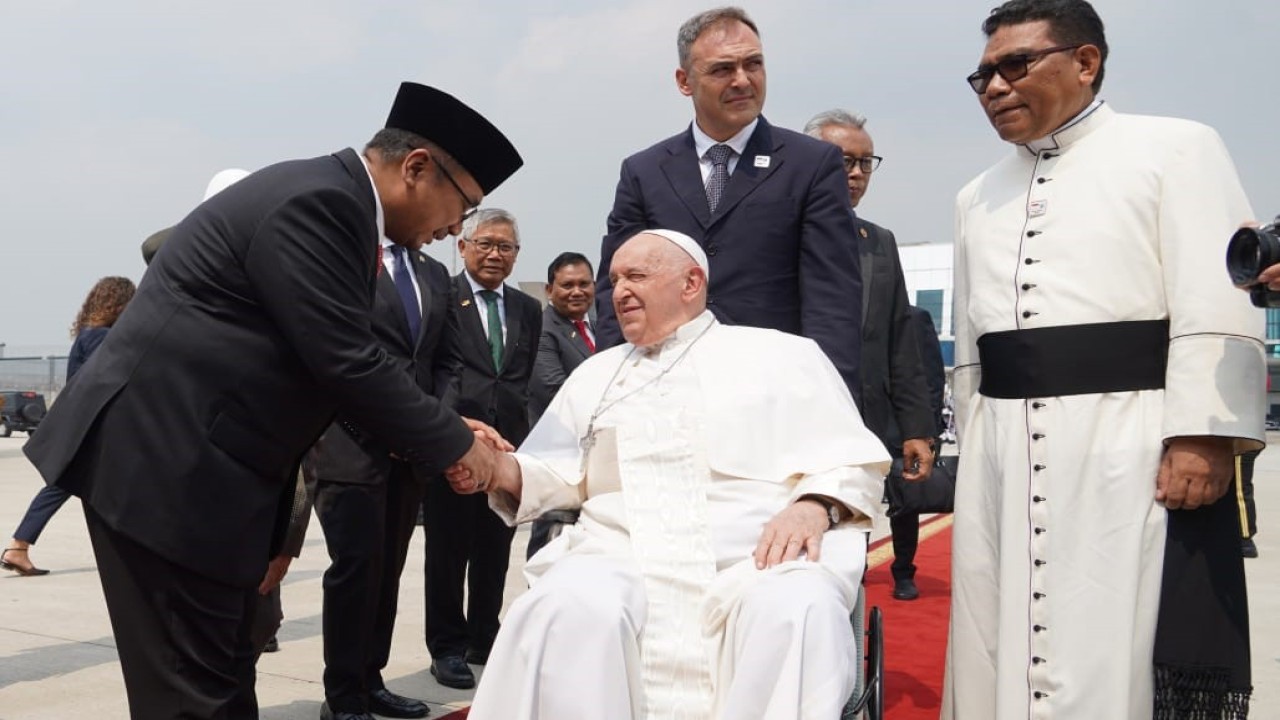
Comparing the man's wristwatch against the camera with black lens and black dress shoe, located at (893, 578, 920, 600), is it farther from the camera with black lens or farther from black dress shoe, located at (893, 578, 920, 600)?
black dress shoe, located at (893, 578, 920, 600)

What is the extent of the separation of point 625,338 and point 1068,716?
5.36 ft

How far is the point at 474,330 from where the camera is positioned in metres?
5.49

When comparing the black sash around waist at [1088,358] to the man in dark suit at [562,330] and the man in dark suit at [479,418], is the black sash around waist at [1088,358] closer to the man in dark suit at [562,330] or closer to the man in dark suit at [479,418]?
the man in dark suit at [479,418]

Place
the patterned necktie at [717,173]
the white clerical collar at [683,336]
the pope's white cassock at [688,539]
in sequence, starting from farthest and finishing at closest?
the patterned necktie at [717,173], the white clerical collar at [683,336], the pope's white cassock at [688,539]

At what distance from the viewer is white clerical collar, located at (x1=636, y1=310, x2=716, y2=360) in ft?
11.5

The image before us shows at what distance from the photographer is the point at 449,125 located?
2.93 m

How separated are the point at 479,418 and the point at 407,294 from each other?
1016 mm

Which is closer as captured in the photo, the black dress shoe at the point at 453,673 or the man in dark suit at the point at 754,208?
the man in dark suit at the point at 754,208

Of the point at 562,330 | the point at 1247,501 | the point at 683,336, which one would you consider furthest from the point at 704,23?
the point at 1247,501

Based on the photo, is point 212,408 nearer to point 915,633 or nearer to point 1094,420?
point 1094,420

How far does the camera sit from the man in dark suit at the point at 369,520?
4020mm

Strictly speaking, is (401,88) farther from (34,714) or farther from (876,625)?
(34,714)

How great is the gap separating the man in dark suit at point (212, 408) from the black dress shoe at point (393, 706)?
152cm

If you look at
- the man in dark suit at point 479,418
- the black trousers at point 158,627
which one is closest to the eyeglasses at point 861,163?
the man in dark suit at point 479,418
